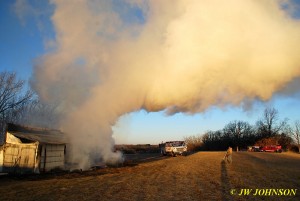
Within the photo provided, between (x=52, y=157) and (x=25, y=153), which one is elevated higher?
(x=25, y=153)

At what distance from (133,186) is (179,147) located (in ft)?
108

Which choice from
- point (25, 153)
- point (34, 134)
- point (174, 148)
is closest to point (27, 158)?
point (25, 153)

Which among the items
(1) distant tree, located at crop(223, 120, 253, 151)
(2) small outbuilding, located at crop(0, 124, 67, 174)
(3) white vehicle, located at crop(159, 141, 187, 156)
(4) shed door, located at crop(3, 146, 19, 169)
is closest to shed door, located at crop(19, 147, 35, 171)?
(2) small outbuilding, located at crop(0, 124, 67, 174)

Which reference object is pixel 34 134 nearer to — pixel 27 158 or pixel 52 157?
pixel 52 157

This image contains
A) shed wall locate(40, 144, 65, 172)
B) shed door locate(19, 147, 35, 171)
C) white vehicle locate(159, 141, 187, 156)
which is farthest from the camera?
white vehicle locate(159, 141, 187, 156)

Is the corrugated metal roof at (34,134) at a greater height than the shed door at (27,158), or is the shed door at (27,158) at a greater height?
the corrugated metal roof at (34,134)

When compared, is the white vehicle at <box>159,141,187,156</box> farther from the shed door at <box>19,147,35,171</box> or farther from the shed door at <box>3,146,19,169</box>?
the shed door at <box>3,146,19,169</box>

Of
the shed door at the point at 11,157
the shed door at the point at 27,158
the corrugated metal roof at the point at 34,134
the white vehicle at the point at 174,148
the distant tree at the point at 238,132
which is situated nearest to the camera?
the shed door at the point at 27,158

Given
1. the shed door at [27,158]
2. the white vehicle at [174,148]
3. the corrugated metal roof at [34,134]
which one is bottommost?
the shed door at [27,158]

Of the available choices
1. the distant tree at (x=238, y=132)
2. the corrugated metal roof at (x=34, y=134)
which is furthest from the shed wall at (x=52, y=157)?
the distant tree at (x=238, y=132)

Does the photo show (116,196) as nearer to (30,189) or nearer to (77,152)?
(30,189)

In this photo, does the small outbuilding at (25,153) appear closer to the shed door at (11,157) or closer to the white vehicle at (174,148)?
the shed door at (11,157)

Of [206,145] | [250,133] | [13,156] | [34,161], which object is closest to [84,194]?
[34,161]

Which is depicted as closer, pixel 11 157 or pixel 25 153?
pixel 25 153
